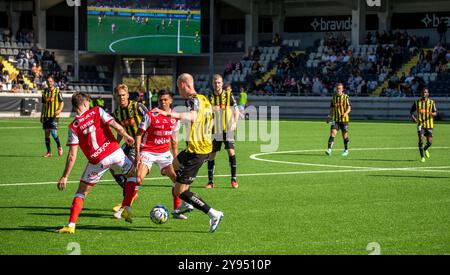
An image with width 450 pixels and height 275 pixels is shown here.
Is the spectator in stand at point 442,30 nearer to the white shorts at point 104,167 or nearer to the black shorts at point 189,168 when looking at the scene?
the white shorts at point 104,167

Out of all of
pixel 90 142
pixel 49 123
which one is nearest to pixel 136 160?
pixel 90 142

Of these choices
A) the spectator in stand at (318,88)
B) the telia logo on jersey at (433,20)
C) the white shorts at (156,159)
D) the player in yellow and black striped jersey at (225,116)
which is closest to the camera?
the white shorts at (156,159)

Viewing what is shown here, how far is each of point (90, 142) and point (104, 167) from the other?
1.40 feet

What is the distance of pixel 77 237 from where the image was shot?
11609mm

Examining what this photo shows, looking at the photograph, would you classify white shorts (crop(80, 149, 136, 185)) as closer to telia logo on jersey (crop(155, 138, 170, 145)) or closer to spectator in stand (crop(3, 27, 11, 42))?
telia logo on jersey (crop(155, 138, 170, 145))

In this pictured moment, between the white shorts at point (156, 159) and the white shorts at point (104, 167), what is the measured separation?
16.6 inches

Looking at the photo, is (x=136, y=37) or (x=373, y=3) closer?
(x=373, y=3)

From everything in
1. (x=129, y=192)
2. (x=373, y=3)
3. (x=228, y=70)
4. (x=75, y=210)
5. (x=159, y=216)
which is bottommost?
(x=159, y=216)

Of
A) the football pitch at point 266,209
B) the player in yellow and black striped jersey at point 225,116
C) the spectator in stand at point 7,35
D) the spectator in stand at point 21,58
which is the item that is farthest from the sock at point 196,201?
the spectator in stand at point 7,35

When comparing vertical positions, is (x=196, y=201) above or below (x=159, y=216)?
above

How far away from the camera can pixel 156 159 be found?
1366cm

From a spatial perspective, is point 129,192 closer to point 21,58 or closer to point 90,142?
point 90,142

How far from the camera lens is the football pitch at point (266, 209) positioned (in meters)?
11.0

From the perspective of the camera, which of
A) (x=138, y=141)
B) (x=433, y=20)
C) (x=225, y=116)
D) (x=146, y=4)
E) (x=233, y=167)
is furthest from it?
(x=146, y=4)
